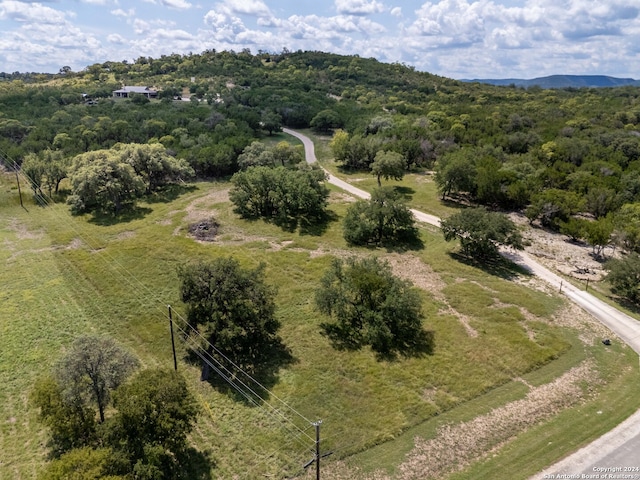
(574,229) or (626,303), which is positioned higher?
(574,229)

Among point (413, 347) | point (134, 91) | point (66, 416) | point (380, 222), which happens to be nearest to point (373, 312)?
point (413, 347)

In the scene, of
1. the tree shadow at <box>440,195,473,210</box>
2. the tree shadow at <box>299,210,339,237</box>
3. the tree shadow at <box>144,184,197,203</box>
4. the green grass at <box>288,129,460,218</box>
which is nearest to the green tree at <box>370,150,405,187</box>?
the green grass at <box>288,129,460,218</box>

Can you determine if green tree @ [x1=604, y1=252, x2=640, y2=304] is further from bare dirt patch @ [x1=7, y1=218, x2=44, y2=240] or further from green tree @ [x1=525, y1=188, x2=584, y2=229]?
bare dirt patch @ [x1=7, y1=218, x2=44, y2=240]

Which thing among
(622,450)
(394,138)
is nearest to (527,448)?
(622,450)

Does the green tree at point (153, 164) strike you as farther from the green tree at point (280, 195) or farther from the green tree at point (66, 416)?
the green tree at point (66, 416)

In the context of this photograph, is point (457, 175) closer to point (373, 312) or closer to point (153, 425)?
point (373, 312)

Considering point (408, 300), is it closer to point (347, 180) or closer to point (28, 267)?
point (28, 267)
